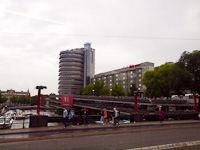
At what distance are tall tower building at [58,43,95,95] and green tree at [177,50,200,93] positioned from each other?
387ft

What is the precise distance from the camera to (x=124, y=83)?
13150cm

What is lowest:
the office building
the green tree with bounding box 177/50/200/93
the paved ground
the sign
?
the paved ground

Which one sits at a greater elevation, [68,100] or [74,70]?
[74,70]

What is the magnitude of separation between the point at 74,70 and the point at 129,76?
55.7 m

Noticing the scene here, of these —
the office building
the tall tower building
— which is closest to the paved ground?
the office building

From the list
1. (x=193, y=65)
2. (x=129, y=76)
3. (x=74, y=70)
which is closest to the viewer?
(x=193, y=65)

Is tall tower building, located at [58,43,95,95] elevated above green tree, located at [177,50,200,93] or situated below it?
Result: above

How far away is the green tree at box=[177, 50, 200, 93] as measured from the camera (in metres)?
52.3

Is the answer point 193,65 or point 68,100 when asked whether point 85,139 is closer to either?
point 193,65

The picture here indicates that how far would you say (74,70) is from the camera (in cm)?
16400

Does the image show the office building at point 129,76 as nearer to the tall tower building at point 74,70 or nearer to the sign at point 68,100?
the tall tower building at point 74,70

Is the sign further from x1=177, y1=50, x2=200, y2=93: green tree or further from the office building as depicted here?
x1=177, y1=50, x2=200, y2=93: green tree

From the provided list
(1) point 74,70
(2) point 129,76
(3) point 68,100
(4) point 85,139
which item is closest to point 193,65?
(4) point 85,139

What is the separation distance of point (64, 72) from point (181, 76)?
123496 millimetres
